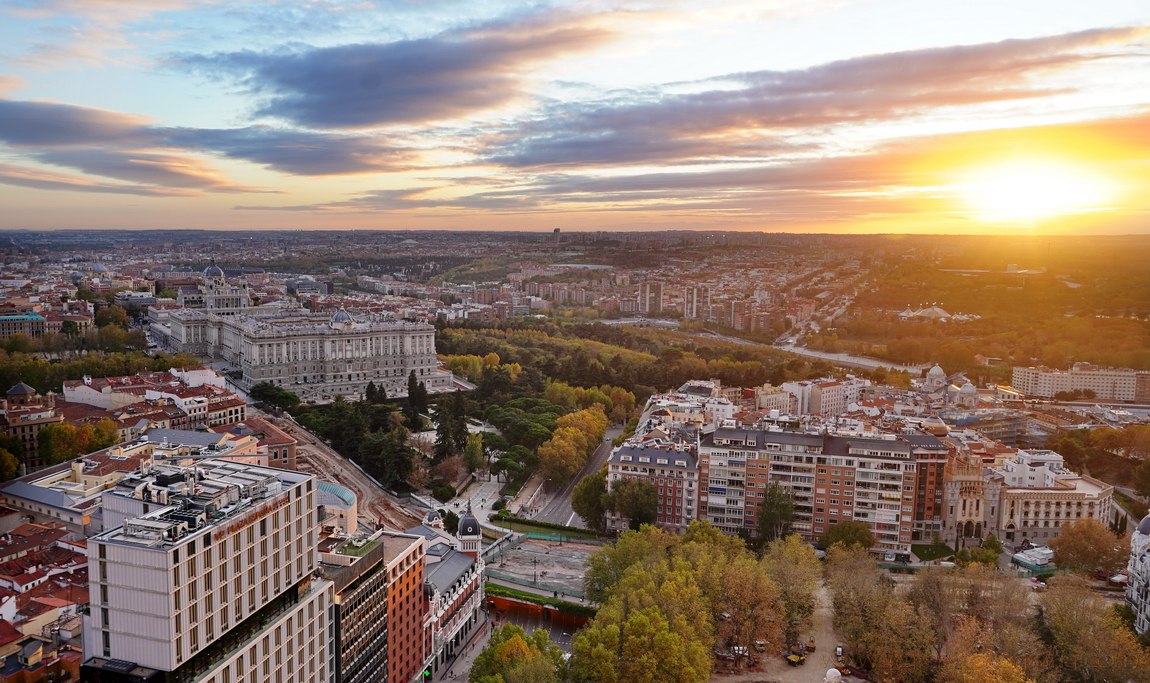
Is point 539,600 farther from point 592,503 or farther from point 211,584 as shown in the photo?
point 211,584

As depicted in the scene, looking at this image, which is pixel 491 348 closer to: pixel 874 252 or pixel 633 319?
pixel 633 319

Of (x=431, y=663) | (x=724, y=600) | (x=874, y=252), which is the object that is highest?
(x=874, y=252)

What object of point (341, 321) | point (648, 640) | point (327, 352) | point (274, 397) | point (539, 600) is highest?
point (341, 321)

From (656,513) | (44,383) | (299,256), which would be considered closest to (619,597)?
(656,513)

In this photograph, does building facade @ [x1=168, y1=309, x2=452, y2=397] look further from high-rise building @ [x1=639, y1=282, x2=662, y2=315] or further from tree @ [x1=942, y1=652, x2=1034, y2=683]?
tree @ [x1=942, y1=652, x2=1034, y2=683]

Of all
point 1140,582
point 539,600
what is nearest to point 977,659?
point 1140,582

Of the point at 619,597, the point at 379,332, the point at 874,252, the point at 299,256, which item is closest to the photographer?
the point at 619,597
